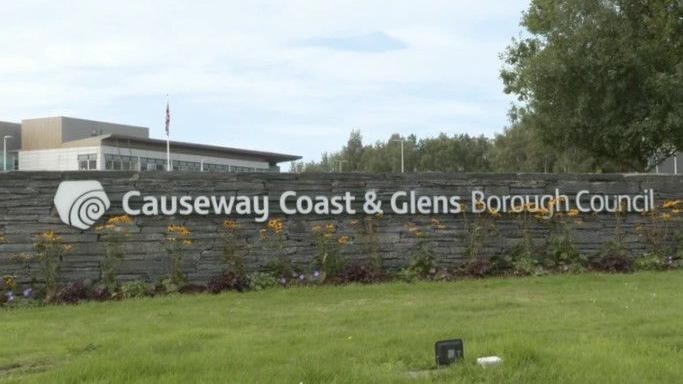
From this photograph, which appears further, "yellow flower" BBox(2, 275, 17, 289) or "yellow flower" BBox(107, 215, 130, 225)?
"yellow flower" BBox(107, 215, 130, 225)

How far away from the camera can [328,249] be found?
12.0m

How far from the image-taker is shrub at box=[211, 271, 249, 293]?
36.6ft

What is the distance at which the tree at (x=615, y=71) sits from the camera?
1825 cm

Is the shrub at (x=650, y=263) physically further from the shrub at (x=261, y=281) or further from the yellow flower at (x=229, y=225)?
the yellow flower at (x=229, y=225)

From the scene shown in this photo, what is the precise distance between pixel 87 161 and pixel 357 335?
74.0m

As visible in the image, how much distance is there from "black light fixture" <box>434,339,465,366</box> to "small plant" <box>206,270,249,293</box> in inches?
237

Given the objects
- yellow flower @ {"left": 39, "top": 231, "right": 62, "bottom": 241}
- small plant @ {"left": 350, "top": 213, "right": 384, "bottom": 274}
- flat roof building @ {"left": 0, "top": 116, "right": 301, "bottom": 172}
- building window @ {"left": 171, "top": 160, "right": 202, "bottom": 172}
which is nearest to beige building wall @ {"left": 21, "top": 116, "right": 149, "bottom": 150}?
flat roof building @ {"left": 0, "top": 116, "right": 301, "bottom": 172}

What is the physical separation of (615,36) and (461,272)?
31.8ft

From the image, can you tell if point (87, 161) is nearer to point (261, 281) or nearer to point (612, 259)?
point (261, 281)

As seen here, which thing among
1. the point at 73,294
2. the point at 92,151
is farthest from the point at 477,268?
the point at 92,151

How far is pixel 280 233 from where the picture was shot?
39.5ft

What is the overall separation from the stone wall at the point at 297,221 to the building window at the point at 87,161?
2621 inches

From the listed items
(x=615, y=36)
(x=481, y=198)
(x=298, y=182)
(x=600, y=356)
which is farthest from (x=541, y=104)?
(x=600, y=356)

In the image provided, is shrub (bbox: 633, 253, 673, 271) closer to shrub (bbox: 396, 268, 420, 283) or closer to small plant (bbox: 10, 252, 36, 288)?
shrub (bbox: 396, 268, 420, 283)
